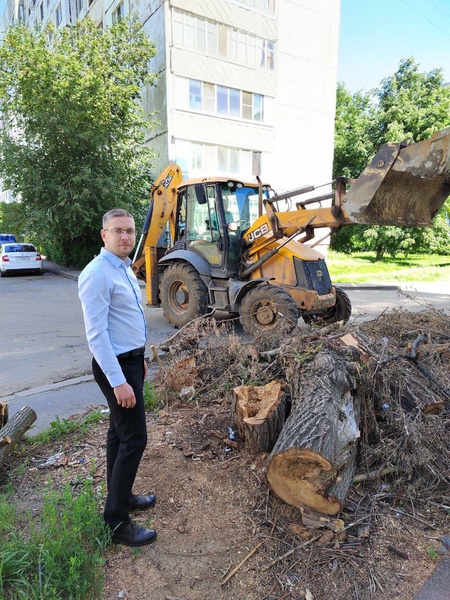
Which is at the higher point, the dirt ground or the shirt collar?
the shirt collar

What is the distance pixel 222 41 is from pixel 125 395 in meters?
23.1

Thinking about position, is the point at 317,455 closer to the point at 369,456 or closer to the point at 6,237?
the point at 369,456

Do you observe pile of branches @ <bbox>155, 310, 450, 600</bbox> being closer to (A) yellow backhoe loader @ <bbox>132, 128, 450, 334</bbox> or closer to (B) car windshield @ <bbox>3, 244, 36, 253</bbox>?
(A) yellow backhoe loader @ <bbox>132, 128, 450, 334</bbox>

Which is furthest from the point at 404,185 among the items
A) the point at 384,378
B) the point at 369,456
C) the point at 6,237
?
the point at 6,237

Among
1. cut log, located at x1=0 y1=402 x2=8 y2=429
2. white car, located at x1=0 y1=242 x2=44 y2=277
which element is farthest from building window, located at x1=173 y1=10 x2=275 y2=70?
cut log, located at x1=0 y1=402 x2=8 y2=429

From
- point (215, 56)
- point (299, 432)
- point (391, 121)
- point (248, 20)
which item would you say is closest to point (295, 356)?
point (299, 432)

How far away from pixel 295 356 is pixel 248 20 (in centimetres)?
2349

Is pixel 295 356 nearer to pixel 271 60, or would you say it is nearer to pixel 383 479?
pixel 383 479

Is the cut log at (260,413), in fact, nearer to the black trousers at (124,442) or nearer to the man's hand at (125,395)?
the black trousers at (124,442)

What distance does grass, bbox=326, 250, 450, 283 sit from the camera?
17281 mm

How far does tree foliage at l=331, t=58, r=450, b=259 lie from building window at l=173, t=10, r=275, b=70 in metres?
8.71

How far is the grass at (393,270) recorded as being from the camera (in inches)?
680

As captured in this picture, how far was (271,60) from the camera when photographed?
74.4 ft

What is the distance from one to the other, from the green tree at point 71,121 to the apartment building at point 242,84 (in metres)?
1.46
